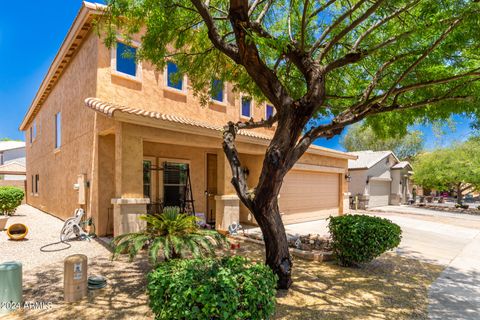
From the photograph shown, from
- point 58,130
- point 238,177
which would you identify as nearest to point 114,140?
point 238,177

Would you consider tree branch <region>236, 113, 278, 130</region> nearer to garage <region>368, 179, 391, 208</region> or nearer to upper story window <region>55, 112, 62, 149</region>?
upper story window <region>55, 112, 62, 149</region>

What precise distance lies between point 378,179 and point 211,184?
20.0 metres

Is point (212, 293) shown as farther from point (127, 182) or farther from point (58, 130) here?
point (58, 130)

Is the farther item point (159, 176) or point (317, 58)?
point (159, 176)

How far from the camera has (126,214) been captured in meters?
7.89

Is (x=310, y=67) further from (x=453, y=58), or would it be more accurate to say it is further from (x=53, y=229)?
(x=53, y=229)

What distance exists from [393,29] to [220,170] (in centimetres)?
727

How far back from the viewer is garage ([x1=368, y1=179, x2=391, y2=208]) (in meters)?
26.2

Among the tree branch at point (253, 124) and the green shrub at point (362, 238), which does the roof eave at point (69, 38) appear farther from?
the green shrub at point (362, 238)

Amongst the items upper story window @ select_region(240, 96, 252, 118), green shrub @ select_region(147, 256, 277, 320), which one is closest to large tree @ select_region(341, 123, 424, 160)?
upper story window @ select_region(240, 96, 252, 118)

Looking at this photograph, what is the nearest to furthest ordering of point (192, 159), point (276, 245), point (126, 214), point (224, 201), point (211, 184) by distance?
point (276, 245)
point (126, 214)
point (224, 201)
point (192, 159)
point (211, 184)

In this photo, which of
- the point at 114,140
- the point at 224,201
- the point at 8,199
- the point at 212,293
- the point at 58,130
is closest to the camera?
the point at 212,293

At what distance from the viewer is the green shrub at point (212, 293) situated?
2.99m

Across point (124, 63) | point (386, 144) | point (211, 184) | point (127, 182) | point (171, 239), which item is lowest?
point (171, 239)
